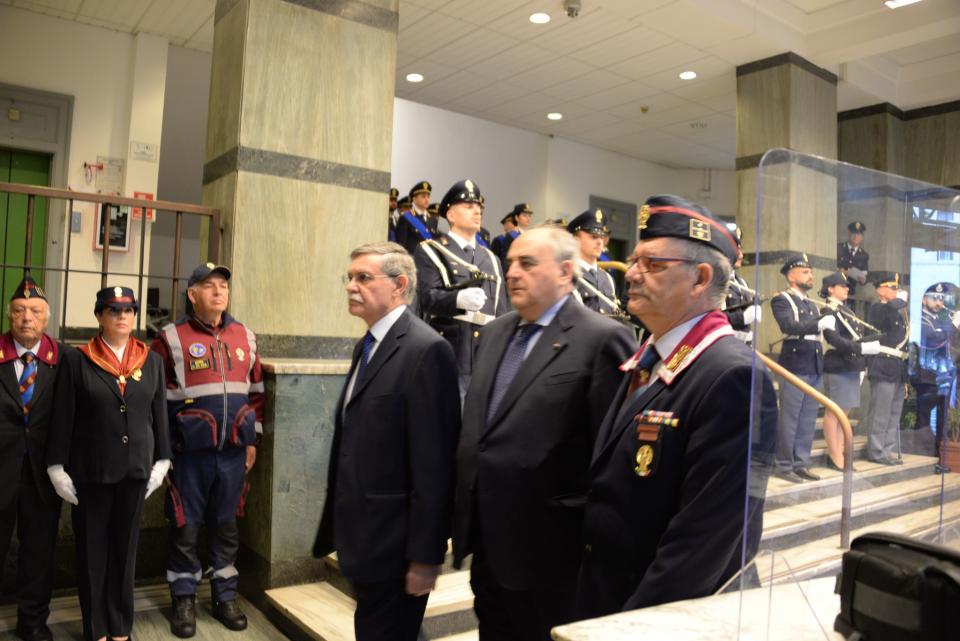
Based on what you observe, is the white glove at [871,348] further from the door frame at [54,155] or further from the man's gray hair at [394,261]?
the door frame at [54,155]

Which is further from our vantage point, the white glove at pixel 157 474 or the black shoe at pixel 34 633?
the white glove at pixel 157 474

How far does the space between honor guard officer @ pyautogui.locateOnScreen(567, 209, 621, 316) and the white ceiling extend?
233 cm

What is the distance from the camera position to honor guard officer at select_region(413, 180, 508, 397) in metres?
4.33

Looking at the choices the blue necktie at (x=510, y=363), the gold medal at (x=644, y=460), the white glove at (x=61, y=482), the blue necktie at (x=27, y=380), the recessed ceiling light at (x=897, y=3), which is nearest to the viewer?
the gold medal at (x=644, y=460)

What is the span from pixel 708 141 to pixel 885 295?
10.4 metres

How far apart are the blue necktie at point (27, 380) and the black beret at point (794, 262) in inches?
128

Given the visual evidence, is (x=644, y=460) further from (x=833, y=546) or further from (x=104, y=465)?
(x=104, y=465)

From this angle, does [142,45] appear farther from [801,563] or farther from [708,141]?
[801,563]

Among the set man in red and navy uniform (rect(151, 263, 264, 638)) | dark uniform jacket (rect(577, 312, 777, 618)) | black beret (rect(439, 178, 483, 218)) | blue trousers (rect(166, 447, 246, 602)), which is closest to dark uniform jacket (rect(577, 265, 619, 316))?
black beret (rect(439, 178, 483, 218))

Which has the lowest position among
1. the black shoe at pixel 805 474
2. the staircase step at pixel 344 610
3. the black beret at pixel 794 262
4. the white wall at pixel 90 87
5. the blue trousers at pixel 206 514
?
the staircase step at pixel 344 610

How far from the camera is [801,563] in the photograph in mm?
1281

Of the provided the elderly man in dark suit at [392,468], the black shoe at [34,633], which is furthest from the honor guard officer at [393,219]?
the elderly man in dark suit at [392,468]

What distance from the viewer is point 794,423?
4.08 ft

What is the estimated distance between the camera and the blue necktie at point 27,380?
10.9 ft
